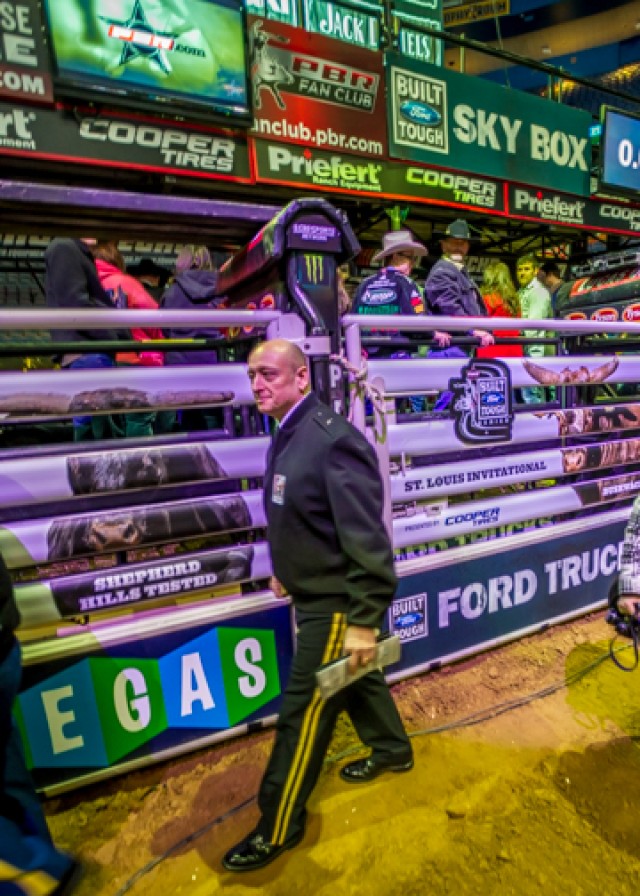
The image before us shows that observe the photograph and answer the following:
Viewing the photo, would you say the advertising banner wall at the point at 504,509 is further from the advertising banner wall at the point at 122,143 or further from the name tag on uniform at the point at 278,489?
the advertising banner wall at the point at 122,143

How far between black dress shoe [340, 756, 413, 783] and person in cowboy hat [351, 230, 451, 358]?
2874 millimetres

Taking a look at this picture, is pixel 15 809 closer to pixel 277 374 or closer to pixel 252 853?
pixel 252 853

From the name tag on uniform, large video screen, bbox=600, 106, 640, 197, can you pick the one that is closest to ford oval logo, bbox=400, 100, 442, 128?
large video screen, bbox=600, 106, 640, 197

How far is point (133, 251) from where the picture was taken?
32.2 ft

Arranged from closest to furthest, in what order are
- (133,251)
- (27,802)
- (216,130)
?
(27,802) → (216,130) → (133,251)

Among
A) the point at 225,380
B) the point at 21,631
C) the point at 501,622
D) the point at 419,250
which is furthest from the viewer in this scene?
the point at 419,250

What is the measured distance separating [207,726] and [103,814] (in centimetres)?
58

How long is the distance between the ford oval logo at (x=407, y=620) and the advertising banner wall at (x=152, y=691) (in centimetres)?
73

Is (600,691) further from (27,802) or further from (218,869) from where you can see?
(27,802)

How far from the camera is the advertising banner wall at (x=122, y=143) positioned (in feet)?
16.4

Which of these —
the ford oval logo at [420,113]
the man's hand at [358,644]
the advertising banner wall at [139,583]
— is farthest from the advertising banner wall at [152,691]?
the ford oval logo at [420,113]

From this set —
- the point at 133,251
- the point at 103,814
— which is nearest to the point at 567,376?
the point at 103,814

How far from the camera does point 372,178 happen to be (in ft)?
22.8

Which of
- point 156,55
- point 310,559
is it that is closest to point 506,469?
point 310,559
